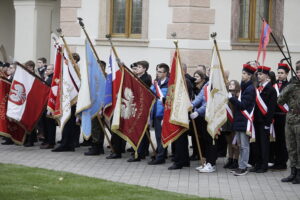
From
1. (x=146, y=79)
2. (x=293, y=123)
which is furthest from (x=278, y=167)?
(x=146, y=79)

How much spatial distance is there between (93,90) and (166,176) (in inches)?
112

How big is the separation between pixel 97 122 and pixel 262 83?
3.68 metres

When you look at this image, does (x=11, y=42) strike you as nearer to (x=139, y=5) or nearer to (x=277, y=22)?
(x=139, y=5)

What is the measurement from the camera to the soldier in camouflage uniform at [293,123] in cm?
1238

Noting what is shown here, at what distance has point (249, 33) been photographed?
20578 mm

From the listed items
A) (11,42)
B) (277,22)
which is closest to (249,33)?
(277,22)

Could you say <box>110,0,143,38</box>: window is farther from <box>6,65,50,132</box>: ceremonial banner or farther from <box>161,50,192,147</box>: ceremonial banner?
<box>161,50,192,147</box>: ceremonial banner

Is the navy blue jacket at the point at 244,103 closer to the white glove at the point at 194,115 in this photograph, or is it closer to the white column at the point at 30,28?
the white glove at the point at 194,115

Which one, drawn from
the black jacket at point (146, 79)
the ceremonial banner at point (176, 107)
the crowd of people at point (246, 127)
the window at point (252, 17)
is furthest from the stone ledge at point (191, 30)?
the ceremonial banner at point (176, 107)

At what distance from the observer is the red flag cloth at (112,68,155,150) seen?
14391mm

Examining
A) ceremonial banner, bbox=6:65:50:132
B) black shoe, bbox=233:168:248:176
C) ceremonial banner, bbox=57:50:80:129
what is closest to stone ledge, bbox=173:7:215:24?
ceremonial banner, bbox=6:65:50:132

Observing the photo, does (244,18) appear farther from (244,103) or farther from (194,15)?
(244,103)

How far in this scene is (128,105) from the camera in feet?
47.3

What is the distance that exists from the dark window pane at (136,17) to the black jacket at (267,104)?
8.00m
